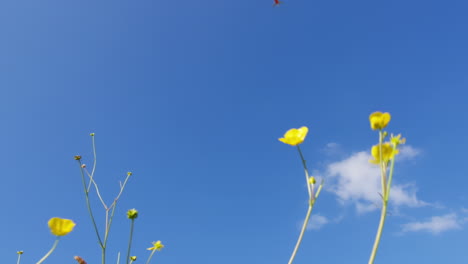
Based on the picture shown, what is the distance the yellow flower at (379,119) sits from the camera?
38.3 inches

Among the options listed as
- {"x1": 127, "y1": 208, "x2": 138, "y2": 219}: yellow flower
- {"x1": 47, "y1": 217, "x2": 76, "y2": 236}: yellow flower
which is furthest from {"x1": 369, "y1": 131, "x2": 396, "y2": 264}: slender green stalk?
{"x1": 127, "y1": 208, "x2": 138, "y2": 219}: yellow flower

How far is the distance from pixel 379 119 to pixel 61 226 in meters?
1.00

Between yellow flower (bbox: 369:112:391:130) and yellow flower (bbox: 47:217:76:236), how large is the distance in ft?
3.10

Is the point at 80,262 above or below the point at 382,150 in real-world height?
below

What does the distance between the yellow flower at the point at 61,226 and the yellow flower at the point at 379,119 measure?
946 millimetres

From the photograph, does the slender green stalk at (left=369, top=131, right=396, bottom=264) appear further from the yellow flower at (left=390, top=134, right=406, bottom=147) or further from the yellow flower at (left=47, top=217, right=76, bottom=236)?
the yellow flower at (left=47, top=217, right=76, bottom=236)

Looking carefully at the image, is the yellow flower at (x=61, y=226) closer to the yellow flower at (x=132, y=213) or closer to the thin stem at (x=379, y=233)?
the yellow flower at (x=132, y=213)

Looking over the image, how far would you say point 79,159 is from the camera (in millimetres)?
2254

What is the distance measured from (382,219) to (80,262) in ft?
3.51

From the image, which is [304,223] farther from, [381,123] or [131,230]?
[131,230]

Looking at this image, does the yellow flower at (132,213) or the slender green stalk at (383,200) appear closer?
the slender green stalk at (383,200)

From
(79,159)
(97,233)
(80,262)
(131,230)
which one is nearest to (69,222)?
(80,262)

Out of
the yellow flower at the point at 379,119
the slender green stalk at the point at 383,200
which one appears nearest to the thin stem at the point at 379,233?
the slender green stalk at the point at 383,200

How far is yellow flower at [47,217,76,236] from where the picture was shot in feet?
4.07
